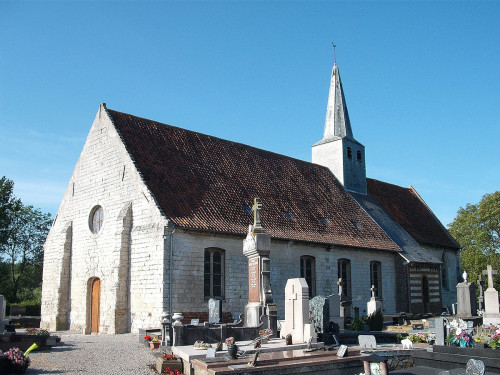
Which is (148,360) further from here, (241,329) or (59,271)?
(59,271)

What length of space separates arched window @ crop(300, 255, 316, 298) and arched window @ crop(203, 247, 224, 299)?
470 centimetres

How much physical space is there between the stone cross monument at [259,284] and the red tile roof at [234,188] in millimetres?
3637

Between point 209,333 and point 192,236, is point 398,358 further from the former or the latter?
point 192,236

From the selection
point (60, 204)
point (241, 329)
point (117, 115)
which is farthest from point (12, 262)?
point (241, 329)

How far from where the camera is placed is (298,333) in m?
12.9

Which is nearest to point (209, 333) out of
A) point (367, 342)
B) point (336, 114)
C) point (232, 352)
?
point (232, 352)

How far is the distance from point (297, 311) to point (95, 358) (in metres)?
5.38

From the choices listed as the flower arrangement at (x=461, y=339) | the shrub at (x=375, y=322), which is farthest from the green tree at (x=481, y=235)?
the flower arrangement at (x=461, y=339)

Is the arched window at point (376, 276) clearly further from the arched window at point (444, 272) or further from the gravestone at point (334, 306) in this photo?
the gravestone at point (334, 306)

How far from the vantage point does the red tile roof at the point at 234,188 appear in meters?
20.6

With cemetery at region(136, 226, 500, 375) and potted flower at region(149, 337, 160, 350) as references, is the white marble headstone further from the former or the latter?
potted flower at region(149, 337, 160, 350)

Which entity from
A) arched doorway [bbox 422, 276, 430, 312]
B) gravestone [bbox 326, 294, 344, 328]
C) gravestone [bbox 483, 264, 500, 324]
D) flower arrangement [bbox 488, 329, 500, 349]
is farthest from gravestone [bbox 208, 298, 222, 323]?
arched doorway [bbox 422, 276, 430, 312]

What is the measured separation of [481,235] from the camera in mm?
48688

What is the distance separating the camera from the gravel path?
11.3 meters
